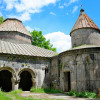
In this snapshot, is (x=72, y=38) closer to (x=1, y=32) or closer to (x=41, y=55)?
(x=41, y=55)

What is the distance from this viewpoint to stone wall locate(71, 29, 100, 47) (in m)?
14.0

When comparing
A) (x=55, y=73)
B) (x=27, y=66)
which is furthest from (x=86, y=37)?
(x=27, y=66)

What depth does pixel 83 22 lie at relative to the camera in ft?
49.0

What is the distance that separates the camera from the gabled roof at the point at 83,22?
1449cm

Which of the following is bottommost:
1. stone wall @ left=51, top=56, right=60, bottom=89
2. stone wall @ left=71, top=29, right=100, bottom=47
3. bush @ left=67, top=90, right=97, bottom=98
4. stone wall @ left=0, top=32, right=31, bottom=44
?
bush @ left=67, top=90, right=97, bottom=98

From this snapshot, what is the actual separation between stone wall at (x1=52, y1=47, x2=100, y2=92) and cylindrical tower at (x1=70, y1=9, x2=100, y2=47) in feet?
10.3

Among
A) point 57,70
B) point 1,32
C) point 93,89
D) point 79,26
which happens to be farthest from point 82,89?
point 1,32

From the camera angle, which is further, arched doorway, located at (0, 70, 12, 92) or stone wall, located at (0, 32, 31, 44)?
stone wall, located at (0, 32, 31, 44)

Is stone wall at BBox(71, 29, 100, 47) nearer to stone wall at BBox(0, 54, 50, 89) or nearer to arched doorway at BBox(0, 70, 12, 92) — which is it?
stone wall at BBox(0, 54, 50, 89)

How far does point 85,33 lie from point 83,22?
1.51 meters

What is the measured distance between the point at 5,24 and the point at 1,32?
1.96 m

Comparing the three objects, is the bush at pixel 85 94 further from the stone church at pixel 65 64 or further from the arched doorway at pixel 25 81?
A: the arched doorway at pixel 25 81

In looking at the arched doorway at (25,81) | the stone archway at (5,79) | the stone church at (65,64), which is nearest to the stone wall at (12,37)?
the stone church at (65,64)

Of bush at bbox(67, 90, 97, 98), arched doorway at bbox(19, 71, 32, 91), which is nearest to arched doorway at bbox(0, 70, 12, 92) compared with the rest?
arched doorway at bbox(19, 71, 32, 91)
